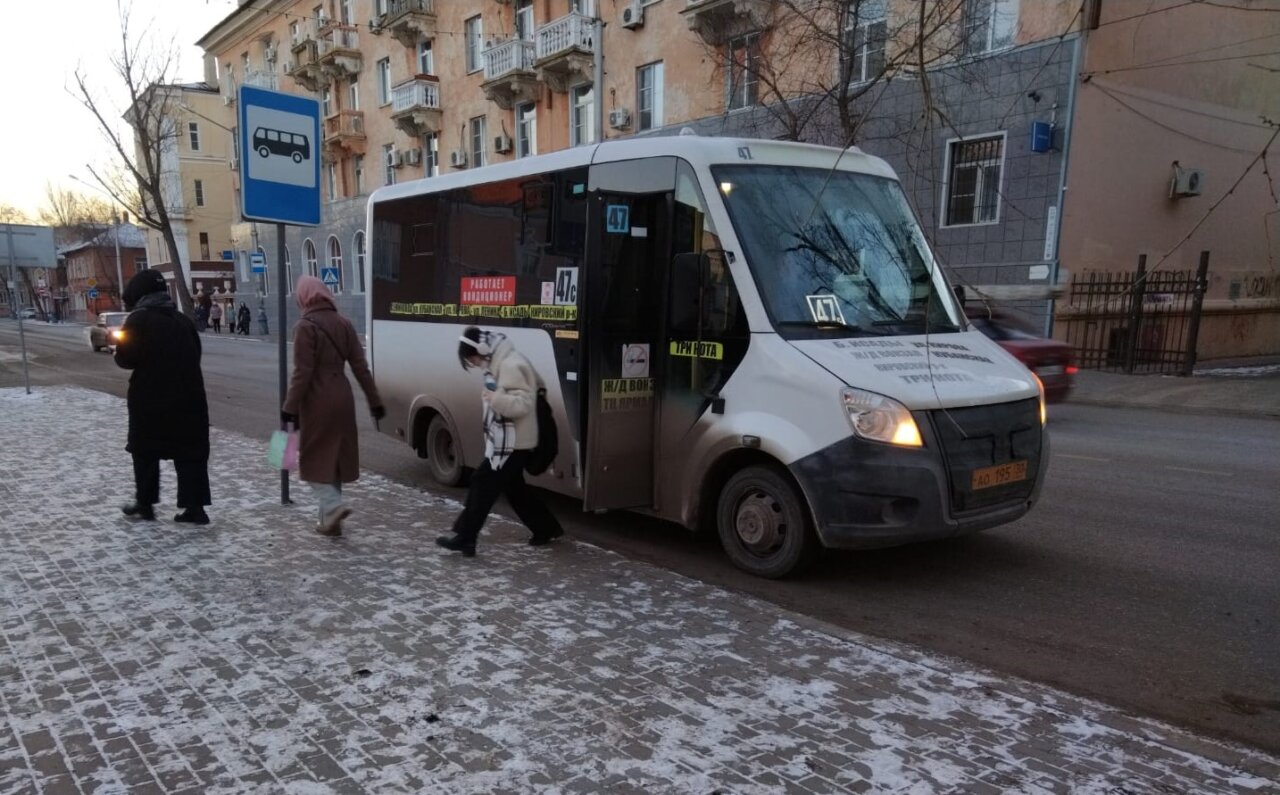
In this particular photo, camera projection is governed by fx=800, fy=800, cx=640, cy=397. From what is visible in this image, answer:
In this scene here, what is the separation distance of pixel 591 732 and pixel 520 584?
176 cm

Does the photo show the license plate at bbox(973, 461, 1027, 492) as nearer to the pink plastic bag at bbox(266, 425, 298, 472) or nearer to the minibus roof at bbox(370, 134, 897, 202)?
the minibus roof at bbox(370, 134, 897, 202)

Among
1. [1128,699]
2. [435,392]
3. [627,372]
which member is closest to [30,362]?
[435,392]

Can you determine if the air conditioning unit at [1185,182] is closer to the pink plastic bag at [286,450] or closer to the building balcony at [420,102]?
the pink plastic bag at [286,450]

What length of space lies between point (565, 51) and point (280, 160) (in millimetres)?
21291

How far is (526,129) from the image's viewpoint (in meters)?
29.5

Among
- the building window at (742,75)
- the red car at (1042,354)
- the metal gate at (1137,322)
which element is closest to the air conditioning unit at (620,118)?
the building window at (742,75)

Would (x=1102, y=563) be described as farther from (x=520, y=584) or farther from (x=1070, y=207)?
(x=1070, y=207)

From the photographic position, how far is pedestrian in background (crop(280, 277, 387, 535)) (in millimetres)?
5531

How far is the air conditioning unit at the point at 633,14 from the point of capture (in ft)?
77.1

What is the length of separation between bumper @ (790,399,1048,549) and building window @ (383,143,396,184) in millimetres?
35019

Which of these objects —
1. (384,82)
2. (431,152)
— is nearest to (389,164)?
(431,152)

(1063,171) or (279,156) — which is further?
(1063,171)

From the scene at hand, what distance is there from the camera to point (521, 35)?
28.8 m

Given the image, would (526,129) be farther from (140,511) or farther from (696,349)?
(696,349)
